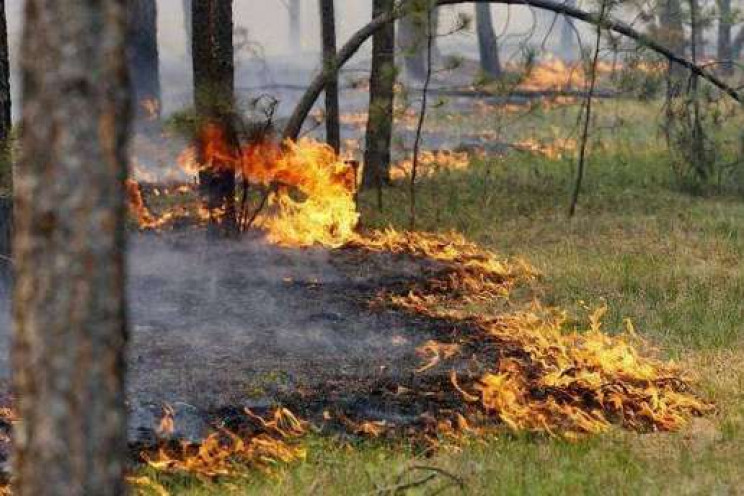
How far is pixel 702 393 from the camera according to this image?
663cm

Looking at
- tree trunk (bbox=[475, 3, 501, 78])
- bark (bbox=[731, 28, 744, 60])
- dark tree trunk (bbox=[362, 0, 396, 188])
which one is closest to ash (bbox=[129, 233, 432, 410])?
dark tree trunk (bbox=[362, 0, 396, 188])

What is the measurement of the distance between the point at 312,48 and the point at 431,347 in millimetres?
64825

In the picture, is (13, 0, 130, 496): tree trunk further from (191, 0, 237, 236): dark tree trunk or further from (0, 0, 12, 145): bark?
(191, 0, 237, 236): dark tree trunk

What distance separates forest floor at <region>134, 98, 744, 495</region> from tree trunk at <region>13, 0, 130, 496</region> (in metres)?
2.14

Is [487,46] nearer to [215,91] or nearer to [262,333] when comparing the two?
[215,91]

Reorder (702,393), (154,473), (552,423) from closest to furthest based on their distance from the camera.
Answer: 1. (154,473)
2. (552,423)
3. (702,393)

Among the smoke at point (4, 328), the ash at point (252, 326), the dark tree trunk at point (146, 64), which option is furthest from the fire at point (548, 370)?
the dark tree trunk at point (146, 64)

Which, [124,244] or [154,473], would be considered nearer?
[124,244]

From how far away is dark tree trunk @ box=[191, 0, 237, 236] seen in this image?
10.8 meters

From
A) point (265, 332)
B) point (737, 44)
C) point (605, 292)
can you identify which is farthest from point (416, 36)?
point (737, 44)

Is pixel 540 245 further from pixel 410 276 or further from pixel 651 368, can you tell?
pixel 651 368

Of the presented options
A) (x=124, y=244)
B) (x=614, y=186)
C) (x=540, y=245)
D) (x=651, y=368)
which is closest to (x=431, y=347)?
(x=651, y=368)

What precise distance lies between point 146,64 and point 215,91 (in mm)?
10810

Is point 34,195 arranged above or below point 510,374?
above
